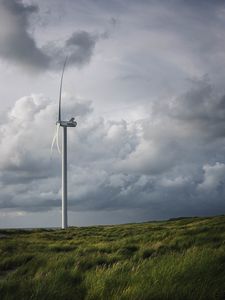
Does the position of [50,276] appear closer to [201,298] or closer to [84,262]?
[201,298]

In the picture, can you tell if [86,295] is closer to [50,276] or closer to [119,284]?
[119,284]

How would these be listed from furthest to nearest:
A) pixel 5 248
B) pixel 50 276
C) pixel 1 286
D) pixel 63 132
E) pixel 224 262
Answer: pixel 63 132, pixel 5 248, pixel 224 262, pixel 50 276, pixel 1 286

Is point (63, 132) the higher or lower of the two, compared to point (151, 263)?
higher

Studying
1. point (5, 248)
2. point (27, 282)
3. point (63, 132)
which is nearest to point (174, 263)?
point (27, 282)

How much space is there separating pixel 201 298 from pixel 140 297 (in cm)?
124

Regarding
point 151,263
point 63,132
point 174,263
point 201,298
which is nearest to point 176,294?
point 201,298

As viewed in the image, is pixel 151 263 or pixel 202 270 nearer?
pixel 202 270

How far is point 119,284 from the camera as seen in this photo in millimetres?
9961

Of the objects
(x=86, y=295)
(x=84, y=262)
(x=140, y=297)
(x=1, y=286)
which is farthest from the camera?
(x=84, y=262)

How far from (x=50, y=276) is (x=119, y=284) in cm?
201

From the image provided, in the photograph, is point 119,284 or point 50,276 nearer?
point 119,284

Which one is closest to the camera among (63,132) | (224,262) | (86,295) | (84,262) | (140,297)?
(140,297)

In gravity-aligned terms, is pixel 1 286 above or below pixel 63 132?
below

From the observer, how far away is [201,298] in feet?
28.6
